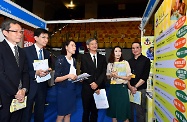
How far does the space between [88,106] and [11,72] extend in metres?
Result: 1.27

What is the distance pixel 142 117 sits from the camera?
273 cm

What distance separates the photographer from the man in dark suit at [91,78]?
2.58m

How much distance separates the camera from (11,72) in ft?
5.78

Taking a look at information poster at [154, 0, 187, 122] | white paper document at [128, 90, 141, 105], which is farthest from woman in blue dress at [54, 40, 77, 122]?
information poster at [154, 0, 187, 122]

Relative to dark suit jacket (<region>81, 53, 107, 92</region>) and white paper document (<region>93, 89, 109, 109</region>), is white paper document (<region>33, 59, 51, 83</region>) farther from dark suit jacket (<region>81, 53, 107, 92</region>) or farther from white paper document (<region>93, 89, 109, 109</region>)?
white paper document (<region>93, 89, 109, 109</region>)

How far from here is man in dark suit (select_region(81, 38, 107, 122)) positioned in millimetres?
2580

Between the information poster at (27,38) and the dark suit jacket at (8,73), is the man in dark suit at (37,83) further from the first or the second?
the information poster at (27,38)

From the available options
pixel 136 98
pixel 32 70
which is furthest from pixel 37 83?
pixel 136 98

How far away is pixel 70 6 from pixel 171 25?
1298cm

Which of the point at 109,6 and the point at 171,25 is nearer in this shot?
the point at 171,25

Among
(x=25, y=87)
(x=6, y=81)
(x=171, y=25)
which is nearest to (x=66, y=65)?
(x=25, y=87)

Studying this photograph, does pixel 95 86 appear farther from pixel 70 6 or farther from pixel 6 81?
pixel 70 6

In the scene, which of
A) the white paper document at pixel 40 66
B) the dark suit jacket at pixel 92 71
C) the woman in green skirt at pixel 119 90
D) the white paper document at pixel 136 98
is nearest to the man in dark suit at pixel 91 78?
the dark suit jacket at pixel 92 71

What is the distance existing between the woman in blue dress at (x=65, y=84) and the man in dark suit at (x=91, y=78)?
203 millimetres
